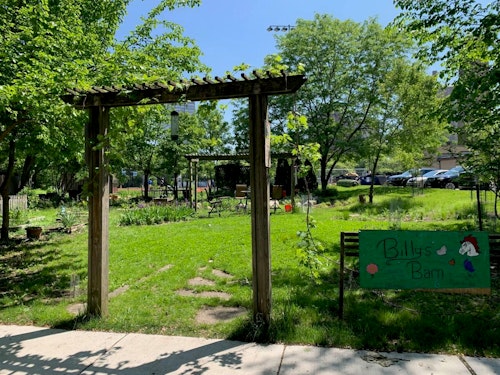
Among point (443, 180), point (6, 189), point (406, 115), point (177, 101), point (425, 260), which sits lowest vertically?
point (425, 260)

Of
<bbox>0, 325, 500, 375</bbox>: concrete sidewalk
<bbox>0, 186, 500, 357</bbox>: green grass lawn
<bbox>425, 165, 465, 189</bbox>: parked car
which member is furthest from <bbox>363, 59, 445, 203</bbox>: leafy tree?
<bbox>0, 325, 500, 375</bbox>: concrete sidewalk

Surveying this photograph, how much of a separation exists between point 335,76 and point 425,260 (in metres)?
21.3

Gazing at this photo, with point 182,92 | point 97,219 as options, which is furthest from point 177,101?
point 97,219

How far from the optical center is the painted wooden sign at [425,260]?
4.11m

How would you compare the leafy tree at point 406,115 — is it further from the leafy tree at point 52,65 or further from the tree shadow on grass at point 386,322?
the tree shadow on grass at point 386,322

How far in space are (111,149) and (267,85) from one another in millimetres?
2068

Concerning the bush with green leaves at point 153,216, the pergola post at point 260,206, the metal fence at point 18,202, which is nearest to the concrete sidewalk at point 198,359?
the pergola post at point 260,206

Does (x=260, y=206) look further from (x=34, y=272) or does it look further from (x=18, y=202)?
(x=18, y=202)

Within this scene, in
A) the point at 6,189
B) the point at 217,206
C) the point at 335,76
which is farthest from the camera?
the point at 335,76

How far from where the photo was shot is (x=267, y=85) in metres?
3.98

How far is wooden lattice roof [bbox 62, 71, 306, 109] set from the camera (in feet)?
12.9

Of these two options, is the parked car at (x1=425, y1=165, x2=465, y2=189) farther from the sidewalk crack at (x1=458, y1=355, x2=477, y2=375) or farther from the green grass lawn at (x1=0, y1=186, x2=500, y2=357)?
the sidewalk crack at (x1=458, y1=355, x2=477, y2=375)

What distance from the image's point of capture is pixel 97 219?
4.55m

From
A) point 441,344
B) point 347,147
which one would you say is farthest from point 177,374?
point 347,147
